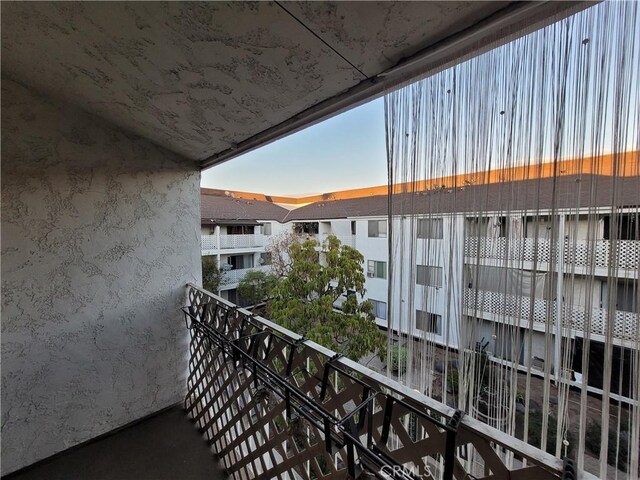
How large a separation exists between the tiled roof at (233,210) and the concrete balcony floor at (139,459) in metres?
4.19

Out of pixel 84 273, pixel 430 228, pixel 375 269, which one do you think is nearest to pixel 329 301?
pixel 375 269

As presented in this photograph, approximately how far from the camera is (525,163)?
0.66m

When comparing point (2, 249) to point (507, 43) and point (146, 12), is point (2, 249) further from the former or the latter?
point (507, 43)

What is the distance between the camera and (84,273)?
1.71 meters

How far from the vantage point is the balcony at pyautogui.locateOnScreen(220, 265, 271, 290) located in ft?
20.1

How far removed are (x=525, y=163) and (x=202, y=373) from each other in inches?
88.4

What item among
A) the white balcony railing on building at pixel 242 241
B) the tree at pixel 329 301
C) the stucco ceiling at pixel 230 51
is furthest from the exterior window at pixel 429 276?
the white balcony railing on building at pixel 242 241

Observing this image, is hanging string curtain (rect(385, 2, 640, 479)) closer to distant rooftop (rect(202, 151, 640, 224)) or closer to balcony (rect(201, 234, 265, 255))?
distant rooftop (rect(202, 151, 640, 224))

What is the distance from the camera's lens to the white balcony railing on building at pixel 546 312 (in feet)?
1.76

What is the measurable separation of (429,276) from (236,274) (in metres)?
6.30

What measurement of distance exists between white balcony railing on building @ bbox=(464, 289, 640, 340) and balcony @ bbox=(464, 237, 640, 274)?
0.10 m

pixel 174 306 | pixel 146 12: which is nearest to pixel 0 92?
pixel 146 12

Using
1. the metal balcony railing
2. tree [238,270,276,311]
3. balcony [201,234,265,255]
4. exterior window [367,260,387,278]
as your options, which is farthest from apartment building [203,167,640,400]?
balcony [201,234,265,255]

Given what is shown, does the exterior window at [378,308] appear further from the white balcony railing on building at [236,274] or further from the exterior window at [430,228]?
the exterior window at [430,228]
